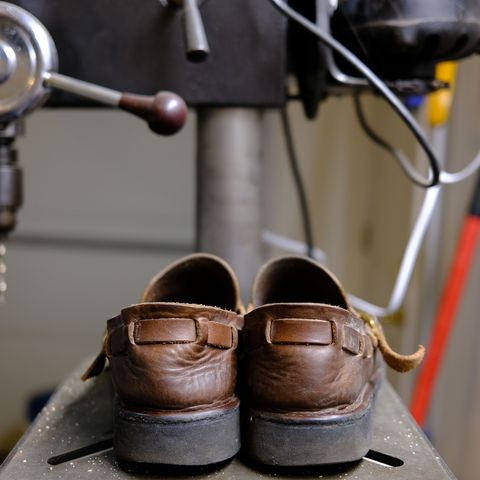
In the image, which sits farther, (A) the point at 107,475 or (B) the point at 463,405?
(B) the point at 463,405

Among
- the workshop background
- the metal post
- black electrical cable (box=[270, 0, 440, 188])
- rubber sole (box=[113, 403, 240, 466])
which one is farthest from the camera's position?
the workshop background

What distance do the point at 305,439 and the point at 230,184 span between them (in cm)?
33

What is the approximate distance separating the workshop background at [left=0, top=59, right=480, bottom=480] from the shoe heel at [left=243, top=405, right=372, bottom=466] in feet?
2.69

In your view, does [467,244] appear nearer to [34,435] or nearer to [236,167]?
[236,167]

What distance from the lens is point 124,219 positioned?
135 cm

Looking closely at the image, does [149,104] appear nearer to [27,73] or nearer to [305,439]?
[27,73]

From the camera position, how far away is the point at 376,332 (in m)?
0.54

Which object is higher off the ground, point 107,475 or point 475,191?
point 475,191

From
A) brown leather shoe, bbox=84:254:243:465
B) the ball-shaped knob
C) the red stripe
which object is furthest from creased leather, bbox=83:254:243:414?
the red stripe

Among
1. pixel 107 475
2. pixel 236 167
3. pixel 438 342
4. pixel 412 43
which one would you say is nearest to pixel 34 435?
pixel 107 475

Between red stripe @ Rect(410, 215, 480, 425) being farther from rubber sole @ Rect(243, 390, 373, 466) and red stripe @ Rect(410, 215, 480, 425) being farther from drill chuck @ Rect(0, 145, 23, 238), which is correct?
drill chuck @ Rect(0, 145, 23, 238)

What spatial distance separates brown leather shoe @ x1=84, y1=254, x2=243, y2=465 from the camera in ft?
1.40

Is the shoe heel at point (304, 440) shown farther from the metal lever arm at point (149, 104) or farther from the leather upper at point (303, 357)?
the metal lever arm at point (149, 104)

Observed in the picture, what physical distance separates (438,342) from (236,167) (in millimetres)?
470
